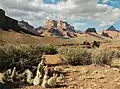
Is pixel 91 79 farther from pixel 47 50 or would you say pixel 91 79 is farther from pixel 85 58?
pixel 47 50

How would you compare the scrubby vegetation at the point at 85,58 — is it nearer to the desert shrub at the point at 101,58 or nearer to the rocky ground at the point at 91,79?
the desert shrub at the point at 101,58

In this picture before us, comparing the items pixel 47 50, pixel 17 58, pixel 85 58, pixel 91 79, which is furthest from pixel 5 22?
pixel 91 79

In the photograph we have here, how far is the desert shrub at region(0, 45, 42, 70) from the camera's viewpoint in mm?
15977

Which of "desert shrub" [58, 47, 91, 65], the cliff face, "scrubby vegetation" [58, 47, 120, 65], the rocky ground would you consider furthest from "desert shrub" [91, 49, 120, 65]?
the cliff face

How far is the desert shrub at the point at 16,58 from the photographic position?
52.4 ft

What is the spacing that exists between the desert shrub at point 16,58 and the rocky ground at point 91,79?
2038 mm

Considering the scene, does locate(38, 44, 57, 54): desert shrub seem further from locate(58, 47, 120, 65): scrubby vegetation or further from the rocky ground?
the rocky ground

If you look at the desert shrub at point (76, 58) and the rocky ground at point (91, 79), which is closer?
the rocky ground at point (91, 79)

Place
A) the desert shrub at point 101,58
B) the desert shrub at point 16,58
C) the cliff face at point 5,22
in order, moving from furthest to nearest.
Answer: the cliff face at point 5,22
the desert shrub at point 101,58
the desert shrub at point 16,58

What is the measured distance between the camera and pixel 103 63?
21.0 m

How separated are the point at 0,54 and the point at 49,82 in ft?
15.6

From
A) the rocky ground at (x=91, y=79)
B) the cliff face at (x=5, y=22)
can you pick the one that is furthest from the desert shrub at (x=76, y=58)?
the cliff face at (x=5, y=22)

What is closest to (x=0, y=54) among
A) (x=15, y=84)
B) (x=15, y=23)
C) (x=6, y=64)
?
(x=6, y=64)

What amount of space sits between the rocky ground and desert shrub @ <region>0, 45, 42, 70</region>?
2038mm
